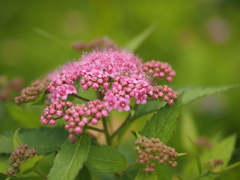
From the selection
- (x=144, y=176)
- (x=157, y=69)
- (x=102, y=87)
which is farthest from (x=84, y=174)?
(x=157, y=69)

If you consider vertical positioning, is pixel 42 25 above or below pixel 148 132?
above

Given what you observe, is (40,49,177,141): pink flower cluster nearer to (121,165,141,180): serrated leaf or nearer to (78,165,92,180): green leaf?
(78,165,92,180): green leaf

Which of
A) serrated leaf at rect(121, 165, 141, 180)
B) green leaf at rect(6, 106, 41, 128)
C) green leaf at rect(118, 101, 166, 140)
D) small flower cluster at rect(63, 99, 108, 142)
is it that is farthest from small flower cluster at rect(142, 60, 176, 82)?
green leaf at rect(6, 106, 41, 128)

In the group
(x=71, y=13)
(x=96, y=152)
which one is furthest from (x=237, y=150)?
(x=71, y=13)

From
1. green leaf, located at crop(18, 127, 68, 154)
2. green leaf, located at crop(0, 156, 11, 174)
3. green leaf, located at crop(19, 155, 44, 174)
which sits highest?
green leaf, located at crop(18, 127, 68, 154)

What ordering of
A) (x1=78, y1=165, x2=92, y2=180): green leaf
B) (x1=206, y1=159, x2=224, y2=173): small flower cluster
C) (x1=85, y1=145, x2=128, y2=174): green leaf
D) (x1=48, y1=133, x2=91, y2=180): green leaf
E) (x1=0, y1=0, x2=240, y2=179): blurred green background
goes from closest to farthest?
1. (x1=48, y1=133, x2=91, y2=180): green leaf
2. (x1=85, y1=145, x2=128, y2=174): green leaf
3. (x1=78, y1=165, x2=92, y2=180): green leaf
4. (x1=206, y1=159, x2=224, y2=173): small flower cluster
5. (x1=0, y1=0, x2=240, y2=179): blurred green background

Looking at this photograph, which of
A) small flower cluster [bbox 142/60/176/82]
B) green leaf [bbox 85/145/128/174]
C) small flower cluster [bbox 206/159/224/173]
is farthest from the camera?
small flower cluster [bbox 206/159/224/173]

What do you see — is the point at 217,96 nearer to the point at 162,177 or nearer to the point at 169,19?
the point at 169,19
